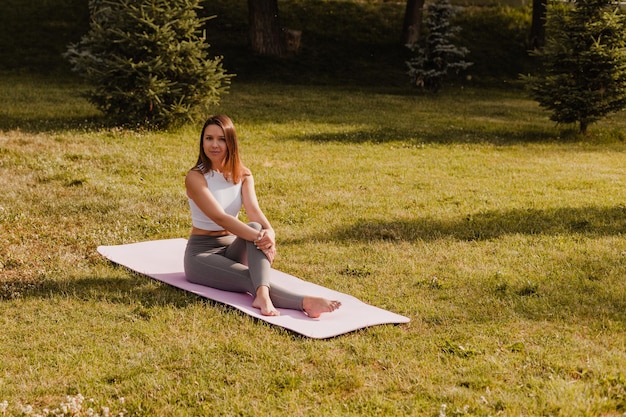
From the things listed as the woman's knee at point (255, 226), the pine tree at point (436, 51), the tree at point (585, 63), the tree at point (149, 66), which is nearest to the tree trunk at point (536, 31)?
the pine tree at point (436, 51)

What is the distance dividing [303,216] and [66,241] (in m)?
2.46

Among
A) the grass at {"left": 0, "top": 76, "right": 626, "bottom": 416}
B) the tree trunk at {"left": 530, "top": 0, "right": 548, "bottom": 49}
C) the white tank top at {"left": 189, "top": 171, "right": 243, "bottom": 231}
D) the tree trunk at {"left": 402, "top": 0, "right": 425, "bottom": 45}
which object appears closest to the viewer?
the grass at {"left": 0, "top": 76, "right": 626, "bottom": 416}

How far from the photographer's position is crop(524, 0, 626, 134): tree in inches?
569

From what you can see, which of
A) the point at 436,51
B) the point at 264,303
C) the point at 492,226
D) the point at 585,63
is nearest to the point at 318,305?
the point at 264,303

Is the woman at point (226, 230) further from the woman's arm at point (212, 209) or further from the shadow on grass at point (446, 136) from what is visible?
the shadow on grass at point (446, 136)

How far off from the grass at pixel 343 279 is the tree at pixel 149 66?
616 millimetres

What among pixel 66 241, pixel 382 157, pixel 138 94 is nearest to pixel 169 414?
pixel 66 241

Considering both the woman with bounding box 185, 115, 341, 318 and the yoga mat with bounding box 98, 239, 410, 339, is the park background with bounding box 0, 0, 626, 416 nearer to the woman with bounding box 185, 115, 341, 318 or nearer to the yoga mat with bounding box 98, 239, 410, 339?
the yoga mat with bounding box 98, 239, 410, 339

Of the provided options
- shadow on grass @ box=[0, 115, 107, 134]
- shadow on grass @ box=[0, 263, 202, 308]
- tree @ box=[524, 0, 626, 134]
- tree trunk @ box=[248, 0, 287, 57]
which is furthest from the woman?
tree trunk @ box=[248, 0, 287, 57]

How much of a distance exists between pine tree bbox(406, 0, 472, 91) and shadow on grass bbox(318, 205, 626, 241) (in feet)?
43.2

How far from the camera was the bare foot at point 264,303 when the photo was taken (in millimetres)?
5781

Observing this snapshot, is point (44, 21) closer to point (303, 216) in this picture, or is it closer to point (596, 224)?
point (303, 216)

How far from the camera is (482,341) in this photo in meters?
5.32

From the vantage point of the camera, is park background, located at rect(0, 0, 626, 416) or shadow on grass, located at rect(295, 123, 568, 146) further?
shadow on grass, located at rect(295, 123, 568, 146)
